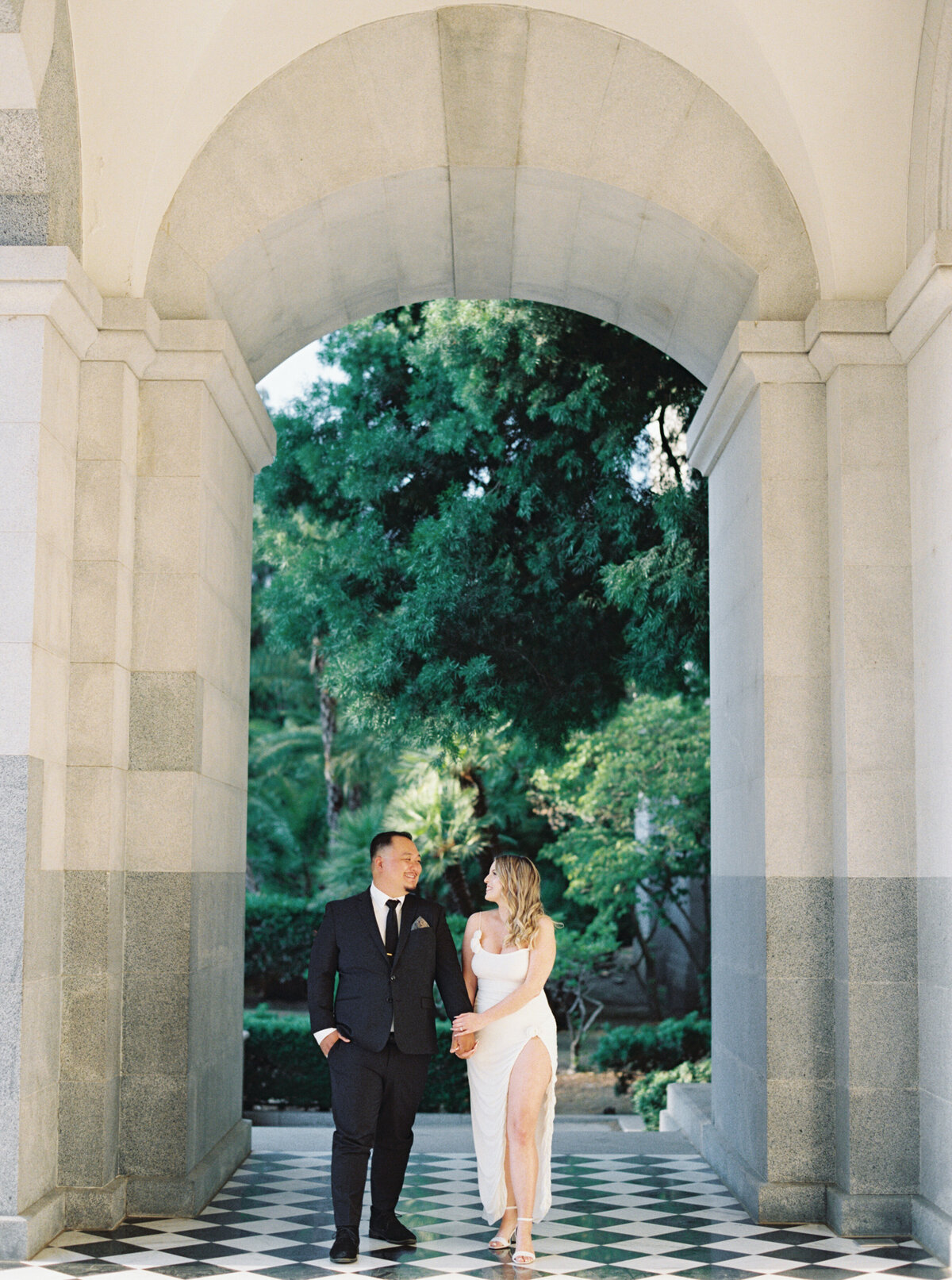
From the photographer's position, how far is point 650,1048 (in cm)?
1836

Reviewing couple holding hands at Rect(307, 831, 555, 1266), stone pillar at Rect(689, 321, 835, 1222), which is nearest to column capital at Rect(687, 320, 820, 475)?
stone pillar at Rect(689, 321, 835, 1222)

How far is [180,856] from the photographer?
7473 millimetres

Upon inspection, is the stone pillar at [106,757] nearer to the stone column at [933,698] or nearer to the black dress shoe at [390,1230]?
the black dress shoe at [390,1230]

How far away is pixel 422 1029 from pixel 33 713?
254 centimetres

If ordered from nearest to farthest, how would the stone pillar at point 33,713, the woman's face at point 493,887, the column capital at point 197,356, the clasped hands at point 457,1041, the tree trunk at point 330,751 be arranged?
the stone pillar at point 33,713, the clasped hands at point 457,1041, the woman's face at point 493,887, the column capital at point 197,356, the tree trunk at point 330,751

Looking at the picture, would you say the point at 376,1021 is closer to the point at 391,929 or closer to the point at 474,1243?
the point at 391,929

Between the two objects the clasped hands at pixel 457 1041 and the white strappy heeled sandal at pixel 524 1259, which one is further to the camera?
the clasped hands at pixel 457 1041

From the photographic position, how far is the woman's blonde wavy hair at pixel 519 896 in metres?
6.62

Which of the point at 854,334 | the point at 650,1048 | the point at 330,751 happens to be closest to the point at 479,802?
the point at 650,1048

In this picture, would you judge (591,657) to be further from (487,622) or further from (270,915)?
(270,915)

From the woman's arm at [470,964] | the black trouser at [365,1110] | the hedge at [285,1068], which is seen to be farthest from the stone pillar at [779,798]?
the hedge at [285,1068]

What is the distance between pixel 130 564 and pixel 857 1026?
4.82 m

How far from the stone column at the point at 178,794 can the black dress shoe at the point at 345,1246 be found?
1.16 meters

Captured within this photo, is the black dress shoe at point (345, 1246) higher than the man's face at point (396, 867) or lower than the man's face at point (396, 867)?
lower
